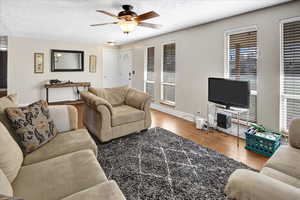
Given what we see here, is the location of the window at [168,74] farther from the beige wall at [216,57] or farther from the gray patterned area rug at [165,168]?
the gray patterned area rug at [165,168]

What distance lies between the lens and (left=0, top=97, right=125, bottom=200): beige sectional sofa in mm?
1035

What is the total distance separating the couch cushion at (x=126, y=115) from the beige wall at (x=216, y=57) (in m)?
1.62

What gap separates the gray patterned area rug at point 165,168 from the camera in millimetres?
1755

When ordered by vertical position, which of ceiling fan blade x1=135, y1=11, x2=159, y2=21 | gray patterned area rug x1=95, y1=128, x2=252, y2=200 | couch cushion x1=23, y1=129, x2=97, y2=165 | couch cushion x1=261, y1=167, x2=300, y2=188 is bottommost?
gray patterned area rug x1=95, y1=128, x2=252, y2=200

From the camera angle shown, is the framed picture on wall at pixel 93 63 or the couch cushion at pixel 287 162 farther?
the framed picture on wall at pixel 93 63

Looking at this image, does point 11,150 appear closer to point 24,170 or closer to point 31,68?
point 24,170

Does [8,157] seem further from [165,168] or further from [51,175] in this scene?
[165,168]

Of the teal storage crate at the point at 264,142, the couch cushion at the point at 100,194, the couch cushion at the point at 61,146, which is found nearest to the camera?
the couch cushion at the point at 100,194

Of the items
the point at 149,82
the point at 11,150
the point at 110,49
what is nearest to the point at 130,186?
the point at 11,150

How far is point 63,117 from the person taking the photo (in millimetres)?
2105

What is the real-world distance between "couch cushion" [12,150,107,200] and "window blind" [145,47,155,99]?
4.38m

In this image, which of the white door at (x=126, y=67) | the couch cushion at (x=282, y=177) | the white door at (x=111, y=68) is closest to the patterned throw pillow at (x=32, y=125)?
the couch cushion at (x=282, y=177)

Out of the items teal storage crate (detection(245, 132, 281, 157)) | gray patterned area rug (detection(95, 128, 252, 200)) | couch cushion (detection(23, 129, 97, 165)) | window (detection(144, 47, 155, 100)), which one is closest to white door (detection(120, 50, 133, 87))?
window (detection(144, 47, 155, 100))

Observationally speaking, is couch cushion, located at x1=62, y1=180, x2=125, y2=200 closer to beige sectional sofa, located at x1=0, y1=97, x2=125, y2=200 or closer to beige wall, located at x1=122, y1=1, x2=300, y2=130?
beige sectional sofa, located at x1=0, y1=97, x2=125, y2=200
